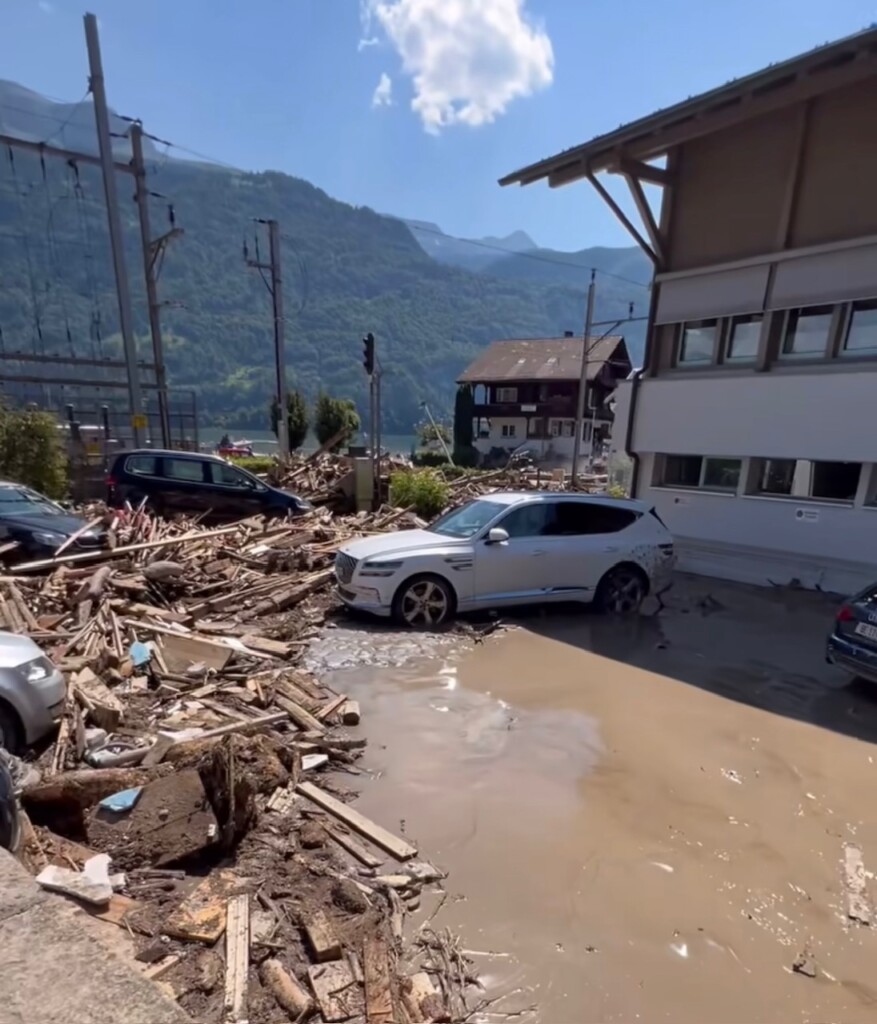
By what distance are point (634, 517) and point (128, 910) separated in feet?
26.8

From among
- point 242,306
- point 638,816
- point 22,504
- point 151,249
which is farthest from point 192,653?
point 242,306

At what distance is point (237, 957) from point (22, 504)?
9648 millimetres

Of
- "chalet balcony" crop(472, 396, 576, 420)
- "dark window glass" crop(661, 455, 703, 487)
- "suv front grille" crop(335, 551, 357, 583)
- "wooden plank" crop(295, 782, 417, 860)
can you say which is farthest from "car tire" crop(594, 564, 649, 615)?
"chalet balcony" crop(472, 396, 576, 420)

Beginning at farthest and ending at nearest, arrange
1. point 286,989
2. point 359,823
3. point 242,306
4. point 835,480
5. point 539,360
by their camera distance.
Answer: point 242,306 < point 539,360 < point 835,480 < point 359,823 < point 286,989

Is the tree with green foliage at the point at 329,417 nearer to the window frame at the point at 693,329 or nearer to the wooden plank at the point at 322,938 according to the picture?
the window frame at the point at 693,329

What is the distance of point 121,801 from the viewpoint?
12.5 feet

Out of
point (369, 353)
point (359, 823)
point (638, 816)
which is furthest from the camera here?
point (369, 353)

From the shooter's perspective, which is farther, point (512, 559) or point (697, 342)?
point (697, 342)

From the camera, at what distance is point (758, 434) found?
1139cm

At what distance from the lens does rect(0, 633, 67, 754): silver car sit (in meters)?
4.47

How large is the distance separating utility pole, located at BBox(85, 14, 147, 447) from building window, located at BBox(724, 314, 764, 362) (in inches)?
605

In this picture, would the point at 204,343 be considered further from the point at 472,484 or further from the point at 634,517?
the point at 634,517

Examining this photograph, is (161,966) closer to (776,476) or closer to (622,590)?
(622,590)

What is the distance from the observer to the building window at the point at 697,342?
12.5 m
